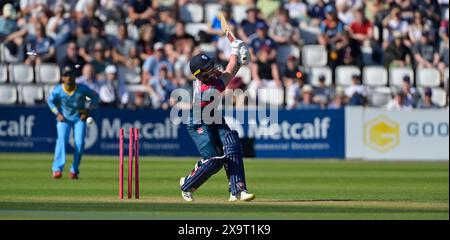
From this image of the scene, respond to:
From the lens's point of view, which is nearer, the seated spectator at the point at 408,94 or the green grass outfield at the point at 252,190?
the green grass outfield at the point at 252,190

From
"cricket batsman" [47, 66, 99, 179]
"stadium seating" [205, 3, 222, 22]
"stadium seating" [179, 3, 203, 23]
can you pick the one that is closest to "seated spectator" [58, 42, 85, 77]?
"stadium seating" [179, 3, 203, 23]

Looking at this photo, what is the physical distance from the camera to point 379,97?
29406mm

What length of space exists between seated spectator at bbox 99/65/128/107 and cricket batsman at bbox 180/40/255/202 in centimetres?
1315

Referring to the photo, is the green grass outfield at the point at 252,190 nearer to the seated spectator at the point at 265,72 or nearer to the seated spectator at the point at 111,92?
the seated spectator at the point at 111,92

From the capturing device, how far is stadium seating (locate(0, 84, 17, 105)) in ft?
94.1

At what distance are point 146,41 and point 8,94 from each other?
3540mm

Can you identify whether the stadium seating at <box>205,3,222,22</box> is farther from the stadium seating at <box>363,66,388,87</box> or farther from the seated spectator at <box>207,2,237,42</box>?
the stadium seating at <box>363,66,388,87</box>

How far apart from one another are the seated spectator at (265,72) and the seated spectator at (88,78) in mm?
3656

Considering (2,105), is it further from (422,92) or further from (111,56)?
(422,92)

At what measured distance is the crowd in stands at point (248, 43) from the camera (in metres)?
28.6

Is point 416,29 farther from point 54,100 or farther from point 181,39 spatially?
point 54,100

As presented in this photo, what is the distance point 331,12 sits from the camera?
1180 inches

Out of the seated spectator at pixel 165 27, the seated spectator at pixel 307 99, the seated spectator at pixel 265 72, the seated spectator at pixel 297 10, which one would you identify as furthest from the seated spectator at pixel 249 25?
the seated spectator at pixel 307 99

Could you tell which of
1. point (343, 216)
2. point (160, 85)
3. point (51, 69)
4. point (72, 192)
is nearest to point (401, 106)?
point (160, 85)
